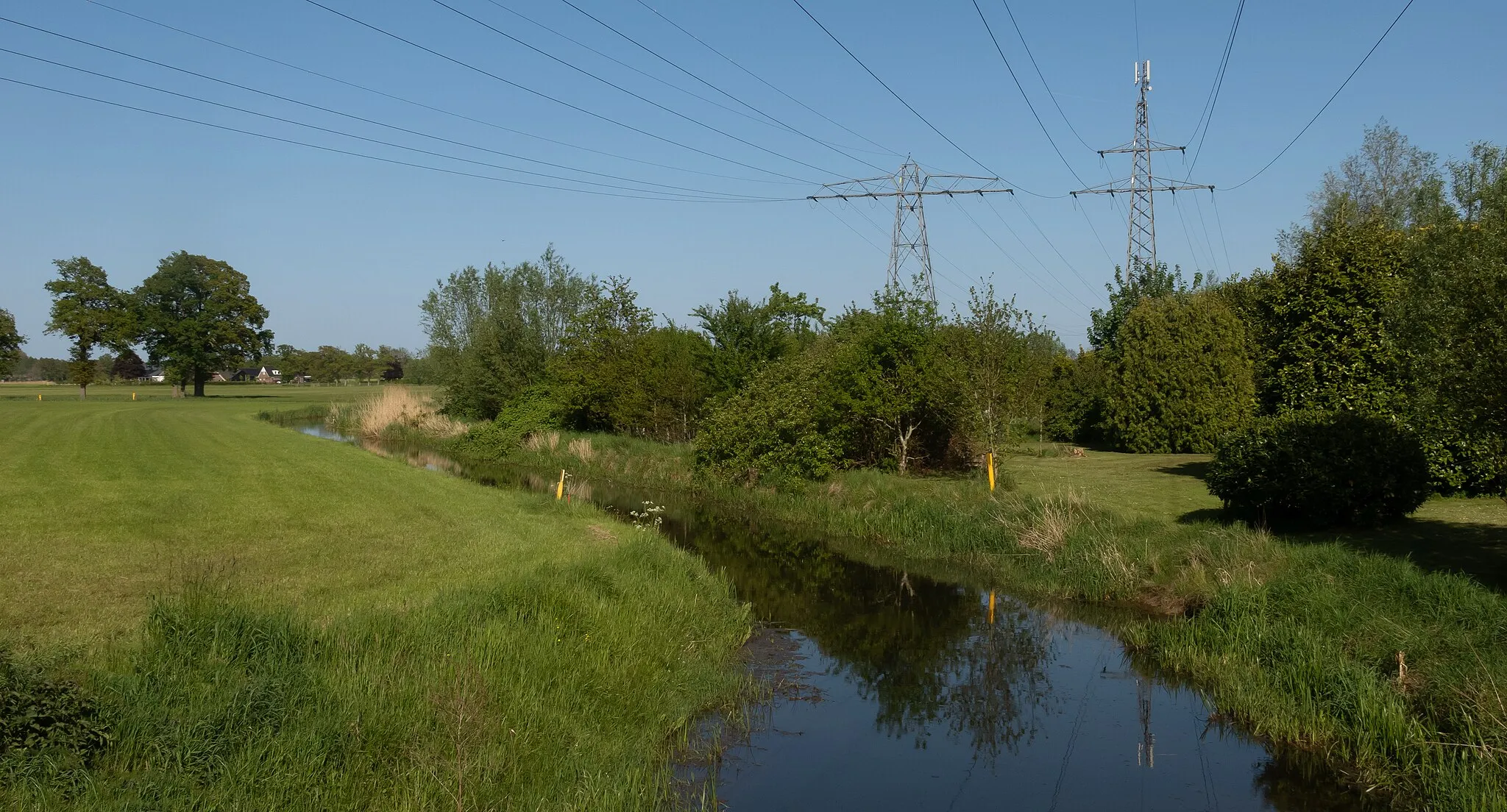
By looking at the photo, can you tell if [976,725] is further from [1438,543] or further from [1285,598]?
Answer: [1438,543]

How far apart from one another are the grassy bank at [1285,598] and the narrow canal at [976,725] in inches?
21.8

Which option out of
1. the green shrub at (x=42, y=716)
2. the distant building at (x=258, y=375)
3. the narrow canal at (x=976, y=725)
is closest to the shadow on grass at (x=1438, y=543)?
the narrow canal at (x=976, y=725)

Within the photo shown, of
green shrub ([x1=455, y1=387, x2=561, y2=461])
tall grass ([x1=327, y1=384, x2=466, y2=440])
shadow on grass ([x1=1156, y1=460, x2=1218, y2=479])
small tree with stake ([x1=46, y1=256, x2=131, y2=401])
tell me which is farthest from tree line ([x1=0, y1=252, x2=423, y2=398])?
shadow on grass ([x1=1156, y1=460, x2=1218, y2=479])

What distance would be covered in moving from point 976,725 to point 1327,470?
853 cm

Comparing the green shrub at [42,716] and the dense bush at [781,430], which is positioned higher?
the dense bush at [781,430]

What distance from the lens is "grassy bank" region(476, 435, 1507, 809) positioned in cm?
920

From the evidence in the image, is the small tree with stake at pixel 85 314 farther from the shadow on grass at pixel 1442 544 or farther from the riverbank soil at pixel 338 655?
the shadow on grass at pixel 1442 544

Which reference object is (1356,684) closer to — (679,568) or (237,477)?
(679,568)

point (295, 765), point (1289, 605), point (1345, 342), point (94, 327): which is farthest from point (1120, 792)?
point (94, 327)

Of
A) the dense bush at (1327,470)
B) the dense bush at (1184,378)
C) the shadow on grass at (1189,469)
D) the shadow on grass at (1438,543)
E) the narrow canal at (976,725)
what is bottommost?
the narrow canal at (976,725)

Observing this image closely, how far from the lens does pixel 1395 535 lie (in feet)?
49.5

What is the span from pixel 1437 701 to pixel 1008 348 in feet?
58.1

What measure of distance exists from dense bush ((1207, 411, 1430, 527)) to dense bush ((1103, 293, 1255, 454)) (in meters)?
14.4

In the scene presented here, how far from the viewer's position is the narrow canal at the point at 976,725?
9383 mm
